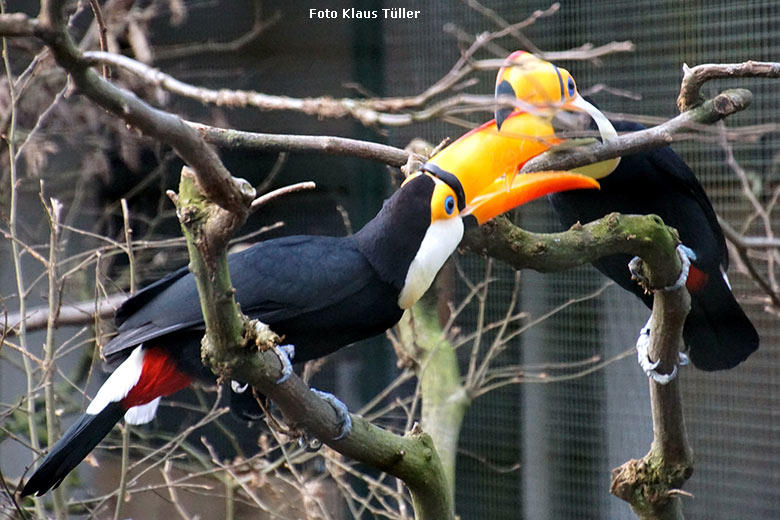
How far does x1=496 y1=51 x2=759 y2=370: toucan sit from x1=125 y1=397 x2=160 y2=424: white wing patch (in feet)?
2.51

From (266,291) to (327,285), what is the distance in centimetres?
9

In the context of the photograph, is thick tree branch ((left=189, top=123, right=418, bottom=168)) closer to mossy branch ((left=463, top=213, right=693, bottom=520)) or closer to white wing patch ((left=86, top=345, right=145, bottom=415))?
mossy branch ((left=463, top=213, right=693, bottom=520))

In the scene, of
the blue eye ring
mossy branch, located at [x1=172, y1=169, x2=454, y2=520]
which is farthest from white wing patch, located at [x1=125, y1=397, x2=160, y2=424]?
the blue eye ring

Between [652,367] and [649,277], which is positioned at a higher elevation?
[649,277]

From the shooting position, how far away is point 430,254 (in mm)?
1173

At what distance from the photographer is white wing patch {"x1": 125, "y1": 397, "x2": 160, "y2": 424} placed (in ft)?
4.29

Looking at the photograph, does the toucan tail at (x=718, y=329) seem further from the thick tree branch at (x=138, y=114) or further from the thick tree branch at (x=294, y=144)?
the thick tree branch at (x=138, y=114)

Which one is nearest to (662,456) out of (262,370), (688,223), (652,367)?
(652,367)

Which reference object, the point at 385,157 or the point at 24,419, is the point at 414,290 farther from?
the point at 24,419

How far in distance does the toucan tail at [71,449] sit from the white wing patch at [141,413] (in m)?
0.12

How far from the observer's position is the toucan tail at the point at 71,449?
43.0 inches

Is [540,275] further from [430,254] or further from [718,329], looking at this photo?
[430,254]

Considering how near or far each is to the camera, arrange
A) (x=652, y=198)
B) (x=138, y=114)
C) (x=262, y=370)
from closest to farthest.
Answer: (x=138, y=114), (x=262, y=370), (x=652, y=198)

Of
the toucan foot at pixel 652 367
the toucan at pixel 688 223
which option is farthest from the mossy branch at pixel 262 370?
the toucan at pixel 688 223
